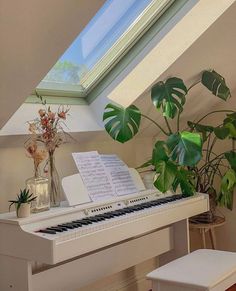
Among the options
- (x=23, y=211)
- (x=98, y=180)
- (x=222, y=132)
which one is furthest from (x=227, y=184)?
(x=23, y=211)

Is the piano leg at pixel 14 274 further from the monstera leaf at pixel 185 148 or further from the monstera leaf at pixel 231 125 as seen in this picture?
the monstera leaf at pixel 231 125

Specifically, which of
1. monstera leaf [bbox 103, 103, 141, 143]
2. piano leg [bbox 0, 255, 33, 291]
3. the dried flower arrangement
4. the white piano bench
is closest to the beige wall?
the dried flower arrangement

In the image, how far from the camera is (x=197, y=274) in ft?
6.59

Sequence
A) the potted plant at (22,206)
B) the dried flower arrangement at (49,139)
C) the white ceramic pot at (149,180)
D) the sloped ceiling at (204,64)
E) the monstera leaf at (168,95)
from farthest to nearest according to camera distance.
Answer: the white ceramic pot at (149,180) → the monstera leaf at (168,95) → the sloped ceiling at (204,64) → the dried flower arrangement at (49,139) → the potted plant at (22,206)

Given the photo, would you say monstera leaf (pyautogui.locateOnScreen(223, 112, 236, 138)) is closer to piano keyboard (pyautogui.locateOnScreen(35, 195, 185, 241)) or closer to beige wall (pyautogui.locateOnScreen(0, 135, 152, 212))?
beige wall (pyautogui.locateOnScreen(0, 135, 152, 212))

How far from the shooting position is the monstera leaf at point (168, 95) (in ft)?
8.80

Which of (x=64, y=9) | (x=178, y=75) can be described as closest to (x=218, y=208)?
(x=178, y=75)

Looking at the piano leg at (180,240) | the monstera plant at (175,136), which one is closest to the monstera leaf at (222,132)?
the monstera plant at (175,136)

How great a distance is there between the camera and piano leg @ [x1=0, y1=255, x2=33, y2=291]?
1911 millimetres

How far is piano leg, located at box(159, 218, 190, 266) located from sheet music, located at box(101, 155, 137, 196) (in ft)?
1.66

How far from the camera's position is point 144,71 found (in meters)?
2.69

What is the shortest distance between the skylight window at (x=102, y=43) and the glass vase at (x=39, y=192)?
71cm

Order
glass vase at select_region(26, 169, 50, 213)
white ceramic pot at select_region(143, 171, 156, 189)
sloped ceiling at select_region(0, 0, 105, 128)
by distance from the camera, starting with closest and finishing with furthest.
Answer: sloped ceiling at select_region(0, 0, 105, 128) < glass vase at select_region(26, 169, 50, 213) < white ceramic pot at select_region(143, 171, 156, 189)

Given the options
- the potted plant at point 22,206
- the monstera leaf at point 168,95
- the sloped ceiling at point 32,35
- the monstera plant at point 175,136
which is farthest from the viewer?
the monstera leaf at point 168,95
